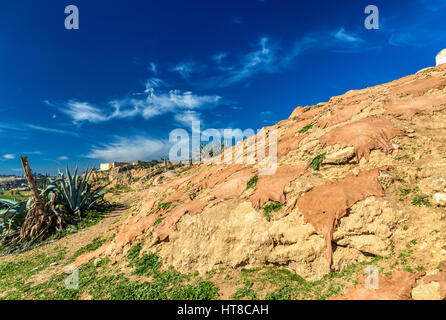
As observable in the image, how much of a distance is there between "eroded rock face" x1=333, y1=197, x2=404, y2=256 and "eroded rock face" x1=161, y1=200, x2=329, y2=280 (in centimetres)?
64

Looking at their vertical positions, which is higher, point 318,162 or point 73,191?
point 318,162

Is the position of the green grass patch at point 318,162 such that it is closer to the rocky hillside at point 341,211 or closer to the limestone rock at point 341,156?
the rocky hillside at point 341,211

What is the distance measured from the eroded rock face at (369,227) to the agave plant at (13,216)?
1703cm

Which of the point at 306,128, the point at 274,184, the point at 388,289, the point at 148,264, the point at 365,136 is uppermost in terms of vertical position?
the point at 306,128

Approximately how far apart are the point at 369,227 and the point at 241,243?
3.36m

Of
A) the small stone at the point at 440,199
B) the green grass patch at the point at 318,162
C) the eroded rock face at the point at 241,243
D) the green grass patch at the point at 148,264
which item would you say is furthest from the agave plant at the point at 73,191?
the small stone at the point at 440,199

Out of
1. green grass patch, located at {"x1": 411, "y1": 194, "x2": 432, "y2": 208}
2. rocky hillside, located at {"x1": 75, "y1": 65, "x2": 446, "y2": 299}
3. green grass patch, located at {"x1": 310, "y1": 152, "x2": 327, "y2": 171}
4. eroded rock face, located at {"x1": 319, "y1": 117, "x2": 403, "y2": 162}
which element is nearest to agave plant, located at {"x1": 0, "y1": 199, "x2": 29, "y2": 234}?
rocky hillside, located at {"x1": 75, "y1": 65, "x2": 446, "y2": 299}

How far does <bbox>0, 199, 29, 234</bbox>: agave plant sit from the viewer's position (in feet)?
39.1

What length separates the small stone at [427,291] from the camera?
3396mm

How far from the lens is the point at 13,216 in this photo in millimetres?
12016

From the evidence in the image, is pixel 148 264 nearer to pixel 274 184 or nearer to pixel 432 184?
pixel 274 184

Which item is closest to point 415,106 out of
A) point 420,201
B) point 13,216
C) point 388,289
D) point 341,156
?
point 341,156
